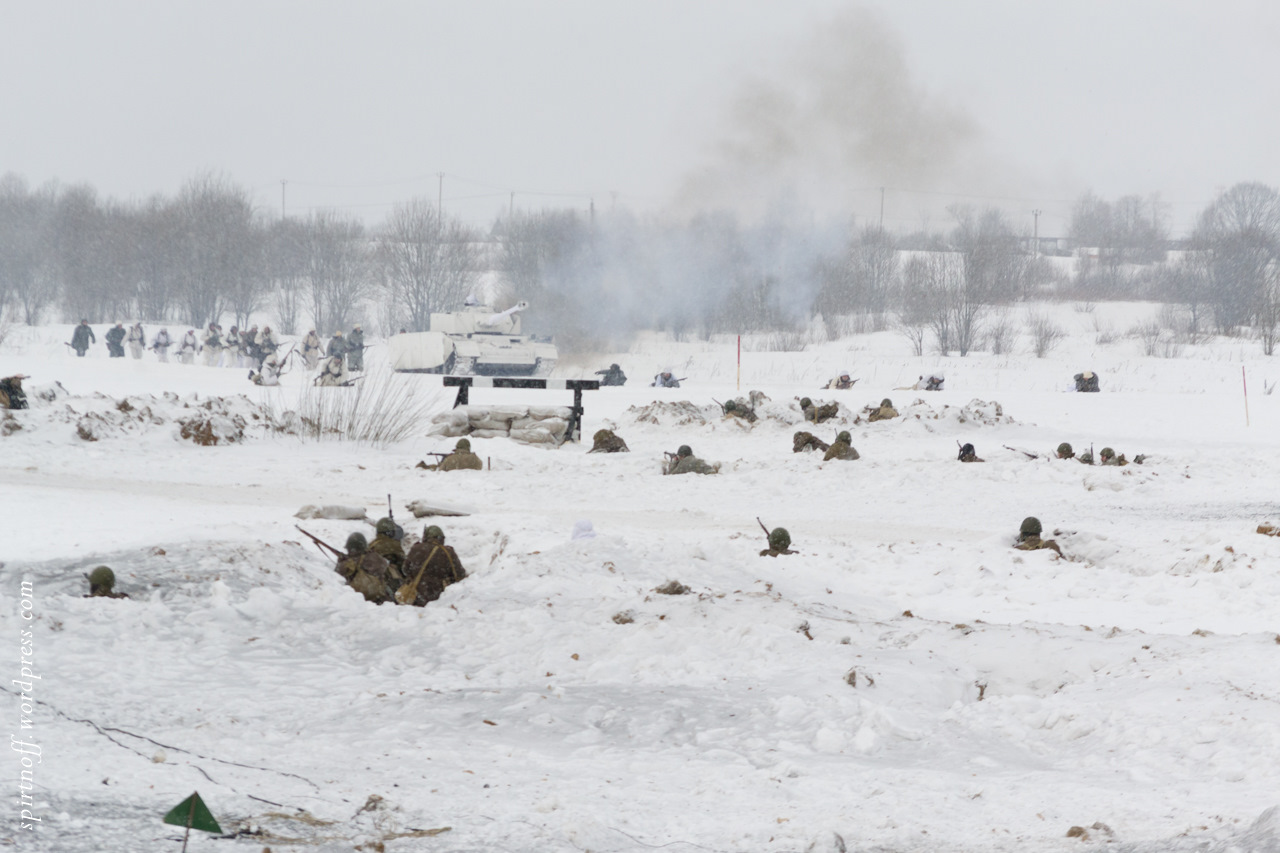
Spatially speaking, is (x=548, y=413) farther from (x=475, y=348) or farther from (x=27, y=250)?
(x=27, y=250)

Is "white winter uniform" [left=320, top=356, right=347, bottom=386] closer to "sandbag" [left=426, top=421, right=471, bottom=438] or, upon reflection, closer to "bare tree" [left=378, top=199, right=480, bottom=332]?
"sandbag" [left=426, top=421, right=471, bottom=438]

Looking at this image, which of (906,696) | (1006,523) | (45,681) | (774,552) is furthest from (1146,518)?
(45,681)

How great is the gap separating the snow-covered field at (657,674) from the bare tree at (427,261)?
34.4 metres

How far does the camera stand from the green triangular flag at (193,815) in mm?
2139

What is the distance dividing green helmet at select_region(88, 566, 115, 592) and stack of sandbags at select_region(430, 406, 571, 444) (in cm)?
1012

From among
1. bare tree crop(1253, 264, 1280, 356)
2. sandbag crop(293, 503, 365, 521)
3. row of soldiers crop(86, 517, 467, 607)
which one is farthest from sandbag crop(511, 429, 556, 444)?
bare tree crop(1253, 264, 1280, 356)

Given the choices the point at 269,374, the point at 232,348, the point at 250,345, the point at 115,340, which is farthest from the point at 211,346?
→ the point at 269,374

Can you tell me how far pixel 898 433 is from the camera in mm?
17609

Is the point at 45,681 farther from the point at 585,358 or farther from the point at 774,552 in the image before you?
the point at 585,358

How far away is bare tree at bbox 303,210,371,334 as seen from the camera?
5081 centimetres

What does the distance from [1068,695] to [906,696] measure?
67cm

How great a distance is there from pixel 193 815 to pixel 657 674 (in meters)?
3.33

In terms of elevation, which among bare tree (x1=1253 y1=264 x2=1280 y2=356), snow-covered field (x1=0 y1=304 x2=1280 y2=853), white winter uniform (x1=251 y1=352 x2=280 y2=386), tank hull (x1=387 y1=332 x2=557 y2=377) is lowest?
snow-covered field (x1=0 y1=304 x2=1280 y2=853)

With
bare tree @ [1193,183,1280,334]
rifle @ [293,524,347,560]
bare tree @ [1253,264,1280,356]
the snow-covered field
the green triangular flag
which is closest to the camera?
the green triangular flag
